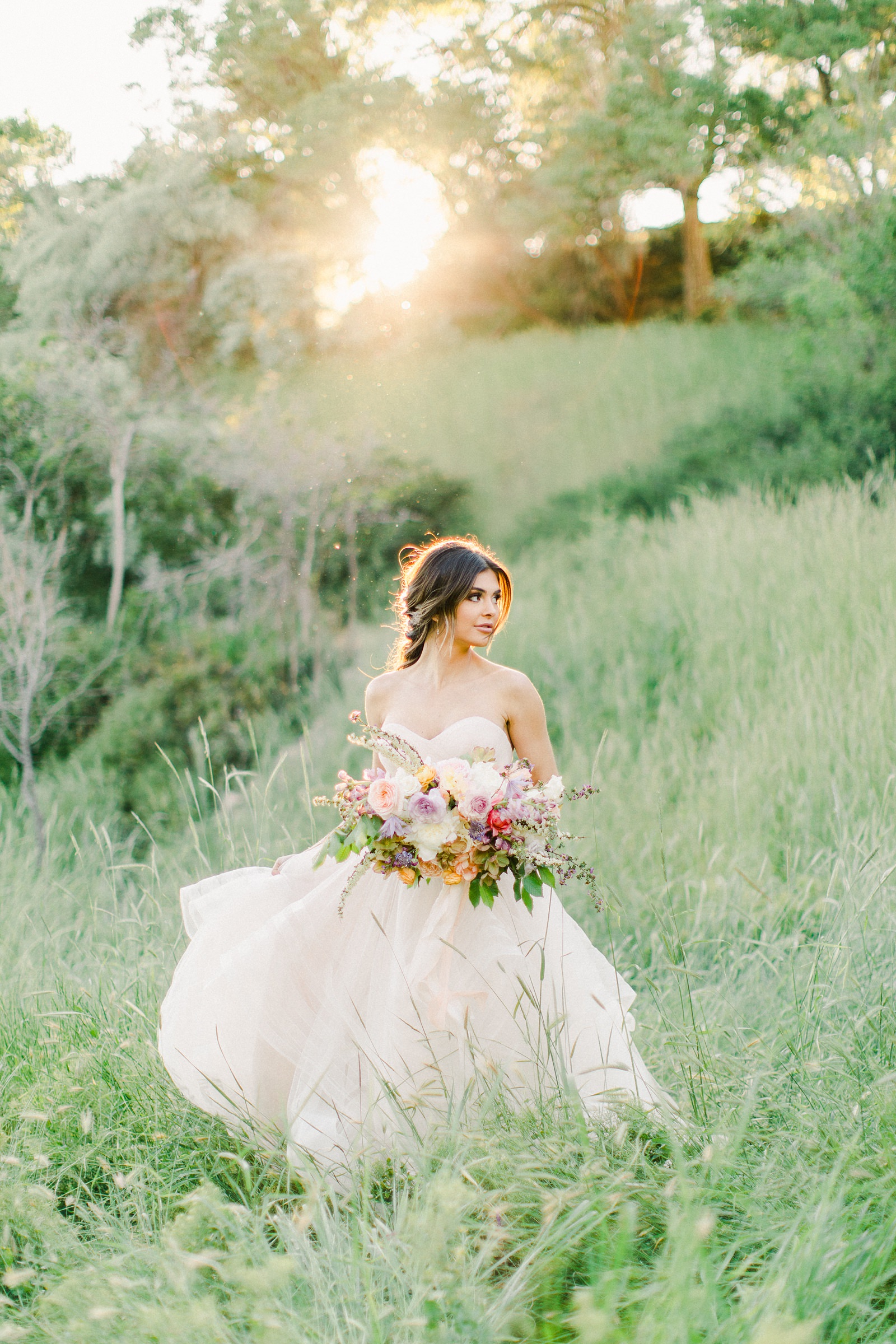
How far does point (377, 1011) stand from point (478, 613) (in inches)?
45.5

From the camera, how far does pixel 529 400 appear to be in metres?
9.23

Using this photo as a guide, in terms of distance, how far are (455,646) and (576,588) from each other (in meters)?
5.24

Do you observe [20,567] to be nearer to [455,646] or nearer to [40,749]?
[40,749]

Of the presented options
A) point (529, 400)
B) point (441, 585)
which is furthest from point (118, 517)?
point (441, 585)

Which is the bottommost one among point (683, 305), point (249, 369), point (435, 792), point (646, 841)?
point (646, 841)

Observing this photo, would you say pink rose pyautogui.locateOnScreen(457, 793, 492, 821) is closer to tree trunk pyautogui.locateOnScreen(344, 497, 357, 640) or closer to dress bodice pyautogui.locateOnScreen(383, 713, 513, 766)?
dress bodice pyautogui.locateOnScreen(383, 713, 513, 766)

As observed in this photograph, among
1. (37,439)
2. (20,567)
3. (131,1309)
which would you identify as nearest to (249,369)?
(37,439)

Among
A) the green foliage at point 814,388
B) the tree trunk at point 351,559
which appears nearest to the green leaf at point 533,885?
the green foliage at point 814,388

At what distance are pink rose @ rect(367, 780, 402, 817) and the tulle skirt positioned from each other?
16.7 inches

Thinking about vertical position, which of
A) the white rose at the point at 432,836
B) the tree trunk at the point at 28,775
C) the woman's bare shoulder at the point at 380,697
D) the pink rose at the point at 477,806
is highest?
the woman's bare shoulder at the point at 380,697

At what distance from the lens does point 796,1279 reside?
5.30ft

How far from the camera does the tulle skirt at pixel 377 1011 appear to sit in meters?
2.35

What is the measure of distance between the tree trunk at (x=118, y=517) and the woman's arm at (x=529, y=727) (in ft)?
20.6

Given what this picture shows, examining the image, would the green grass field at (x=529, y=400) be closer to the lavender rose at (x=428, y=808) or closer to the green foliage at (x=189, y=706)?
the green foliage at (x=189, y=706)
